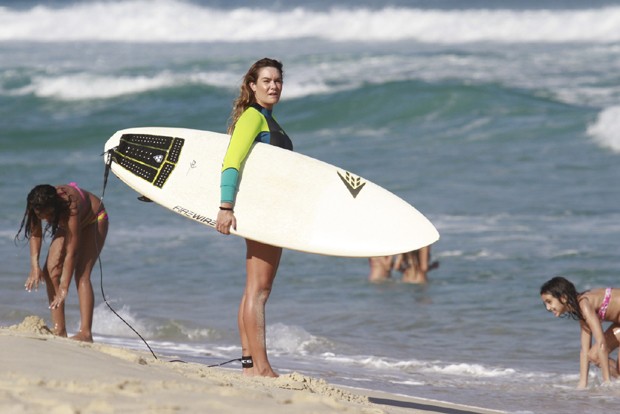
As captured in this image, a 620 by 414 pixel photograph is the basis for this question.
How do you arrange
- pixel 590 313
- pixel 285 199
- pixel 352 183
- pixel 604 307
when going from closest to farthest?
pixel 285 199 < pixel 352 183 < pixel 590 313 < pixel 604 307

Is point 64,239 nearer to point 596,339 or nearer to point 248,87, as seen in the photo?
point 248,87

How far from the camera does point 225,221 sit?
5.07m

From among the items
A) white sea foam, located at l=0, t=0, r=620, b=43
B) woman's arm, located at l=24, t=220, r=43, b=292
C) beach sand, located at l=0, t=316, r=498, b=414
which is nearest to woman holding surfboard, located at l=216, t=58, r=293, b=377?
beach sand, located at l=0, t=316, r=498, b=414

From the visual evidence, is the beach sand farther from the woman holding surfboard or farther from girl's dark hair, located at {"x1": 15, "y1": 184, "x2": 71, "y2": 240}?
girl's dark hair, located at {"x1": 15, "y1": 184, "x2": 71, "y2": 240}

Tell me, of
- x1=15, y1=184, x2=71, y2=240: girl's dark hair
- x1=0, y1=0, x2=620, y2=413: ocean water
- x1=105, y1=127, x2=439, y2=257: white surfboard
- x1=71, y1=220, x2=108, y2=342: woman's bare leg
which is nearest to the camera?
x1=105, y1=127, x2=439, y2=257: white surfboard

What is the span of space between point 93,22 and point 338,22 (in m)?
9.84

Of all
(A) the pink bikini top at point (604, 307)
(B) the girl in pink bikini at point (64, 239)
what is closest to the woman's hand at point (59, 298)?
(B) the girl in pink bikini at point (64, 239)

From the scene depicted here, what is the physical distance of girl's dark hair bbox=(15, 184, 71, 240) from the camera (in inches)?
233

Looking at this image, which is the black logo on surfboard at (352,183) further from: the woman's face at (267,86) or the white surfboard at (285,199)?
the woman's face at (267,86)

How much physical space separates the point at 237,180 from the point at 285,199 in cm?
38

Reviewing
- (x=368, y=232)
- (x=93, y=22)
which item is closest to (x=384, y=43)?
(x=93, y=22)

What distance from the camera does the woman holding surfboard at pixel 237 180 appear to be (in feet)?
16.7

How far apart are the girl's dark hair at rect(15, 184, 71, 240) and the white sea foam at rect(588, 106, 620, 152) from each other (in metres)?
12.2

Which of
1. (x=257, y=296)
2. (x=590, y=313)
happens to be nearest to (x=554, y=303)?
(x=590, y=313)
